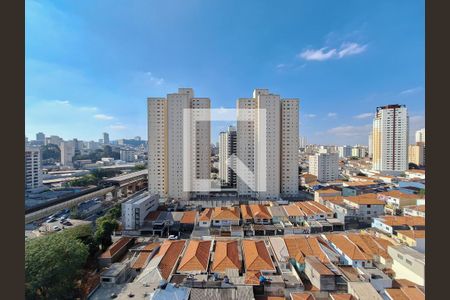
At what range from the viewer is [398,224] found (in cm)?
720

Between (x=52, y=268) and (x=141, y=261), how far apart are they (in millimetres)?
2000

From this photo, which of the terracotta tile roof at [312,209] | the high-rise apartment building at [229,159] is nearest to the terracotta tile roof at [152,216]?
the high-rise apartment building at [229,159]

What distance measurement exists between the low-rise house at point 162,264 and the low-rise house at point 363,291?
407 centimetres

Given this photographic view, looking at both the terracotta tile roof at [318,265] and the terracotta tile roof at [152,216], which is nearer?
the terracotta tile roof at [318,265]

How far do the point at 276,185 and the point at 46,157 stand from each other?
99.3 feet

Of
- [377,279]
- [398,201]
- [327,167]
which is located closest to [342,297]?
[377,279]

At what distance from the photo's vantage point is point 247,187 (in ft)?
41.0

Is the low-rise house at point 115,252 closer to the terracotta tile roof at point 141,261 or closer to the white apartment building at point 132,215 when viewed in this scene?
the terracotta tile roof at point 141,261

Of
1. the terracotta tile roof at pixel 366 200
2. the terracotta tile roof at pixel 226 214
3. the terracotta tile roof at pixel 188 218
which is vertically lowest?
the terracotta tile roof at pixel 188 218

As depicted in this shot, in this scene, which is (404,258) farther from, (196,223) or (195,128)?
(195,128)

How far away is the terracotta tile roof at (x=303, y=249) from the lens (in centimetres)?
549

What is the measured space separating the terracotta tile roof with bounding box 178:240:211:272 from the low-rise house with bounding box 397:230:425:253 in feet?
19.8

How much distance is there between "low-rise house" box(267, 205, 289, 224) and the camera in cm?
852

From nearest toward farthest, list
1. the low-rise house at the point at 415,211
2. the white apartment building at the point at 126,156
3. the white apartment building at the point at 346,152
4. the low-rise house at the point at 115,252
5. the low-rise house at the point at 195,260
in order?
the low-rise house at the point at 195,260, the low-rise house at the point at 115,252, the low-rise house at the point at 415,211, the white apartment building at the point at 126,156, the white apartment building at the point at 346,152
